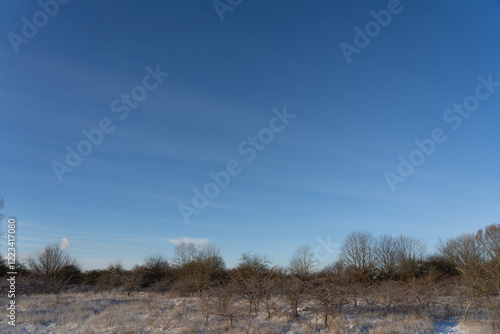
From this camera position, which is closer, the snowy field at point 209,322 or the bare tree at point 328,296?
the snowy field at point 209,322

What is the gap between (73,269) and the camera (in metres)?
48.6

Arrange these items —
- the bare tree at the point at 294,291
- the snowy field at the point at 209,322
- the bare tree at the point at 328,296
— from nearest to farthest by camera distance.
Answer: the snowy field at the point at 209,322
the bare tree at the point at 328,296
the bare tree at the point at 294,291

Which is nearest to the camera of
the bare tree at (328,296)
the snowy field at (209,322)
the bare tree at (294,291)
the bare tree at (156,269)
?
the snowy field at (209,322)

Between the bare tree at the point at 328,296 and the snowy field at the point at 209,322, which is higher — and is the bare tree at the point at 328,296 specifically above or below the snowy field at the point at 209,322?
above

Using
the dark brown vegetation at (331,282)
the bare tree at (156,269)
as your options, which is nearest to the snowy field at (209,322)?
the dark brown vegetation at (331,282)

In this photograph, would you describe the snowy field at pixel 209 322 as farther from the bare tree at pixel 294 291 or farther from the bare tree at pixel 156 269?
the bare tree at pixel 156 269

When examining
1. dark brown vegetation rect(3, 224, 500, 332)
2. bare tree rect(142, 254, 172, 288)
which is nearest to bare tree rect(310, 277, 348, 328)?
dark brown vegetation rect(3, 224, 500, 332)

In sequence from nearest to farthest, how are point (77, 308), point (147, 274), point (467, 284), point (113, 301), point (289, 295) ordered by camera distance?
point (467, 284), point (289, 295), point (77, 308), point (113, 301), point (147, 274)

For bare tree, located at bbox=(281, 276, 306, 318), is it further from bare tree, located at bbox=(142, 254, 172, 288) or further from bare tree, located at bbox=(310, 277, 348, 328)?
bare tree, located at bbox=(142, 254, 172, 288)

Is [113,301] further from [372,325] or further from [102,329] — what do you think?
[372,325]

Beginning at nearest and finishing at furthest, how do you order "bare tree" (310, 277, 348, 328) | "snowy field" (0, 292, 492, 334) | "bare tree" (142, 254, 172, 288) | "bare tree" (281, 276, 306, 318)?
"snowy field" (0, 292, 492, 334), "bare tree" (310, 277, 348, 328), "bare tree" (281, 276, 306, 318), "bare tree" (142, 254, 172, 288)

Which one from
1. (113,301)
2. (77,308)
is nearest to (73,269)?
(113,301)

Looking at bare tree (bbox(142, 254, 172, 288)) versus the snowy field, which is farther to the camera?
bare tree (bbox(142, 254, 172, 288))

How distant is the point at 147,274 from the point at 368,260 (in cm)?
3087
